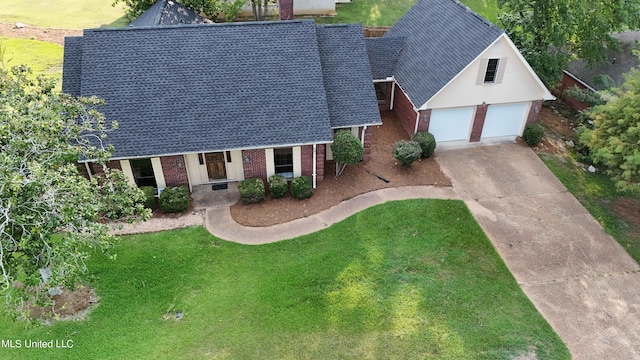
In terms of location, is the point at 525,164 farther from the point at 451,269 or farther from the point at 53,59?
the point at 53,59

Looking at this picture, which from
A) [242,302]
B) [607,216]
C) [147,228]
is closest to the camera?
[242,302]

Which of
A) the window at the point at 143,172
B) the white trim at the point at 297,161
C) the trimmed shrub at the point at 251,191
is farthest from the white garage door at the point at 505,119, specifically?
the window at the point at 143,172

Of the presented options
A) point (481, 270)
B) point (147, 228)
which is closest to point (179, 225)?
point (147, 228)

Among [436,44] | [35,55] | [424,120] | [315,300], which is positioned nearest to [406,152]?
[424,120]

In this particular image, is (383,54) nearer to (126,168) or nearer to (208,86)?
(208,86)

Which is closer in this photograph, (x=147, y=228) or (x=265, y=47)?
(x=147, y=228)

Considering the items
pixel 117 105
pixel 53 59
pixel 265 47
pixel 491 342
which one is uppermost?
pixel 265 47

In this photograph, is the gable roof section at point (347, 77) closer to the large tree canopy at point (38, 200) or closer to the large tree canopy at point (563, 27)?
the large tree canopy at point (563, 27)
